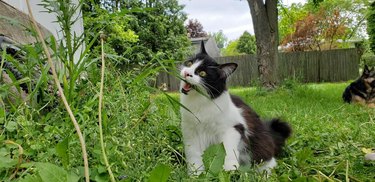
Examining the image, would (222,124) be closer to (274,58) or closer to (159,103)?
(159,103)

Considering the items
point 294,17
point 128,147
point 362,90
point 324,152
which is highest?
point 294,17

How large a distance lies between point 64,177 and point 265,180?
70cm

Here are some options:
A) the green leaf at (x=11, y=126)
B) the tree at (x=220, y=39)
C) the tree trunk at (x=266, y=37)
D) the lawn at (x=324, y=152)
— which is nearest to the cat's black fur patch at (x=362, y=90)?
the tree trunk at (x=266, y=37)

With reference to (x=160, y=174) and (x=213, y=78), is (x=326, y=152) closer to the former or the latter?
(x=213, y=78)

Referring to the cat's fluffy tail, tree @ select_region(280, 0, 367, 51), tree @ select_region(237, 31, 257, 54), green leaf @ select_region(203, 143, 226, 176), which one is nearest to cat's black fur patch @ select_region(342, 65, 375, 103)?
the cat's fluffy tail

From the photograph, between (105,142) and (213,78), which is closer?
(105,142)

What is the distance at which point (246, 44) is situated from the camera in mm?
33281

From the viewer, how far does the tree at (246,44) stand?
33000 mm

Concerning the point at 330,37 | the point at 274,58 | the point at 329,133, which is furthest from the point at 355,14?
the point at 329,133

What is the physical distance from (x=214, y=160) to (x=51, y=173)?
608 mm

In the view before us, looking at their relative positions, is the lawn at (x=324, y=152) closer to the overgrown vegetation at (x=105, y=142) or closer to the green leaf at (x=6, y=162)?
the overgrown vegetation at (x=105, y=142)

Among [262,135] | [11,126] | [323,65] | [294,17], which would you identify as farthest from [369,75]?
[294,17]

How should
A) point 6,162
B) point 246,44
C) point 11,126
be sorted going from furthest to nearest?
point 246,44, point 11,126, point 6,162

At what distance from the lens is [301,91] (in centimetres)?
727
